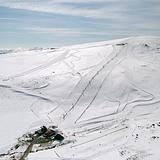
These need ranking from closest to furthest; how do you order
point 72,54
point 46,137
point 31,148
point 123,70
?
1. point 31,148
2. point 46,137
3. point 123,70
4. point 72,54

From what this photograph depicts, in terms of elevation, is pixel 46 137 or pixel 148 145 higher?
pixel 148 145

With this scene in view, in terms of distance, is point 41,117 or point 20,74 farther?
point 20,74

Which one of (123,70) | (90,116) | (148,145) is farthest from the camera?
(123,70)

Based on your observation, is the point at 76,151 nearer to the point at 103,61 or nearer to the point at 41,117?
the point at 41,117

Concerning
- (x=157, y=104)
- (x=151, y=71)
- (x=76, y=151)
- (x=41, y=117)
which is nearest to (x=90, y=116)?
(x=41, y=117)

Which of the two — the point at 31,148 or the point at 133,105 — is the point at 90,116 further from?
the point at 31,148

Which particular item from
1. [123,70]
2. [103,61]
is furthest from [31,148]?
[103,61]
